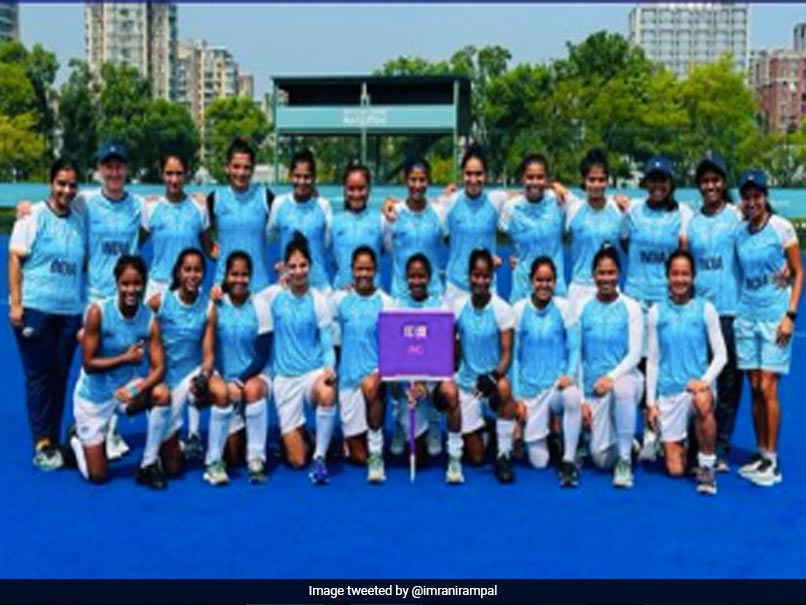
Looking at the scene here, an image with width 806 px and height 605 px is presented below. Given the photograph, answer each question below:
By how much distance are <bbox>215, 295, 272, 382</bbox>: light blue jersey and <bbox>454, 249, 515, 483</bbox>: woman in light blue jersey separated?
114 centimetres

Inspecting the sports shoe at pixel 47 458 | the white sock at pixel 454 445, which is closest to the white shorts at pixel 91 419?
the sports shoe at pixel 47 458

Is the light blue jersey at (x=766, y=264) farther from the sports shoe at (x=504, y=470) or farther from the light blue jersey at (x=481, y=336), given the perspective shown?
the sports shoe at (x=504, y=470)

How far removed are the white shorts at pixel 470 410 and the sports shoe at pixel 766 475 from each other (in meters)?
1.49

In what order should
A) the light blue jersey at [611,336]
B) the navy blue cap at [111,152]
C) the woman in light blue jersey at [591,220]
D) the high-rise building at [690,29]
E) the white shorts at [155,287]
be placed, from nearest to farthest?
the light blue jersey at [611,336], the navy blue cap at [111,152], the woman in light blue jersey at [591,220], the white shorts at [155,287], the high-rise building at [690,29]

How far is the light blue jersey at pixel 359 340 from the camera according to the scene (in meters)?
5.55

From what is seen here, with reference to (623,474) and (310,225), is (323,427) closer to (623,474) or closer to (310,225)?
(310,225)

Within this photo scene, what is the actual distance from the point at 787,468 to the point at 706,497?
836mm

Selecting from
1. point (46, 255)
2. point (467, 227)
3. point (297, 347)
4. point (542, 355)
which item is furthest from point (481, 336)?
point (46, 255)

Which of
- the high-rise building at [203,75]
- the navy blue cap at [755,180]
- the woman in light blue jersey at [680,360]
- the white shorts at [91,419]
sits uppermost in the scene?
the high-rise building at [203,75]

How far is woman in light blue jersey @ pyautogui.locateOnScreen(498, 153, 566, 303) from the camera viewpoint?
19.8ft

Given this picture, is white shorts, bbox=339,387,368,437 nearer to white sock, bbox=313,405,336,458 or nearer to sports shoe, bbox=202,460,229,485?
white sock, bbox=313,405,336,458

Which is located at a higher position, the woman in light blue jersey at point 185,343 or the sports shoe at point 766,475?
the woman in light blue jersey at point 185,343

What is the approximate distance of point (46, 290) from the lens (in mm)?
5547

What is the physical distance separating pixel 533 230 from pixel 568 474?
1572 millimetres
